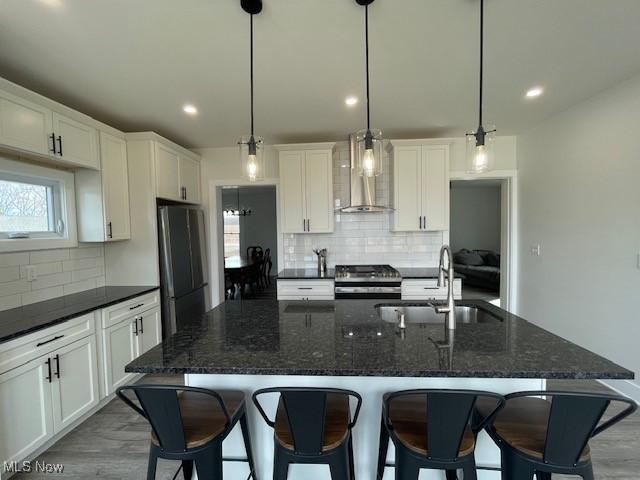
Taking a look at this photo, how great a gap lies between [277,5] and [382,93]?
4.11 ft

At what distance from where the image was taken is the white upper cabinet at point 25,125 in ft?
6.36

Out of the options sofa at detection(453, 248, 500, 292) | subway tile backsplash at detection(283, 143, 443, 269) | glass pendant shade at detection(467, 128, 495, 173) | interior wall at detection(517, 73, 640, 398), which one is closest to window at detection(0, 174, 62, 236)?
subway tile backsplash at detection(283, 143, 443, 269)

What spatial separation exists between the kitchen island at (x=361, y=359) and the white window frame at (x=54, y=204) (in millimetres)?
1635

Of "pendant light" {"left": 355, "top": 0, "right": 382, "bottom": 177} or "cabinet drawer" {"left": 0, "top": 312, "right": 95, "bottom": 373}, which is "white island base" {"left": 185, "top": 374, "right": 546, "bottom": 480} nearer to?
"cabinet drawer" {"left": 0, "top": 312, "right": 95, "bottom": 373}

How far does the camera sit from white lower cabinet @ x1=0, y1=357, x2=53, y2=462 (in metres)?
1.69

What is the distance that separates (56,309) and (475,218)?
869cm

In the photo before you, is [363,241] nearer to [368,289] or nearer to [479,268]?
[368,289]

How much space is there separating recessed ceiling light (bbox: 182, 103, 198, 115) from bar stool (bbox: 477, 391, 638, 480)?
10.3 ft

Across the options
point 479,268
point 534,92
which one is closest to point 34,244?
point 534,92

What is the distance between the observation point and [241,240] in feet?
31.2

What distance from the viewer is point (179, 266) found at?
3254 millimetres

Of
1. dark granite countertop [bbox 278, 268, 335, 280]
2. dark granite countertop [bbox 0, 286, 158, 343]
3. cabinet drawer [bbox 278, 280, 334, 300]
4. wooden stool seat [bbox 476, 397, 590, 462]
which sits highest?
dark granite countertop [bbox 278, 268, 335, 280]

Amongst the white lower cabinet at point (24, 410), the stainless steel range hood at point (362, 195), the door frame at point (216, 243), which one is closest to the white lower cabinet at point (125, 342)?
the white lower cabinet at point (24, 410)

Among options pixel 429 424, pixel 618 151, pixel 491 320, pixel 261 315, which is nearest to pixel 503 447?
pixel 429 424
